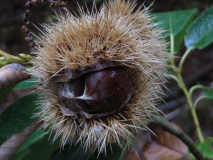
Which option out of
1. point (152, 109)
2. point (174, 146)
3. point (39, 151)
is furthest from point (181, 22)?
point (39, 151)

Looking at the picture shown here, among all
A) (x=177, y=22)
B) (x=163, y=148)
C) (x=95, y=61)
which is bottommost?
(x=163, y=148)

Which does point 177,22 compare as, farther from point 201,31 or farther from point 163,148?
point 163,148

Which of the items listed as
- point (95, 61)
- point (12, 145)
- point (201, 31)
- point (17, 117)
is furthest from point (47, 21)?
point (95, 61)

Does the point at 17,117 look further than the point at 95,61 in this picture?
Yes

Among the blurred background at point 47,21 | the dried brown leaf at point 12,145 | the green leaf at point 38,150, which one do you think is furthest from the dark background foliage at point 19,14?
the dried brown leaf at point 12,145

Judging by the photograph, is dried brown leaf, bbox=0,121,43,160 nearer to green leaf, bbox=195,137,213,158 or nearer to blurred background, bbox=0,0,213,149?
green leaf, bbox=195,137,213,158

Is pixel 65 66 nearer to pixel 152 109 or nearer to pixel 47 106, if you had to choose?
pixel 47 106

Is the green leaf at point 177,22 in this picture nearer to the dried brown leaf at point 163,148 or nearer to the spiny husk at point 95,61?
the dried brown leaf at point 163,148
